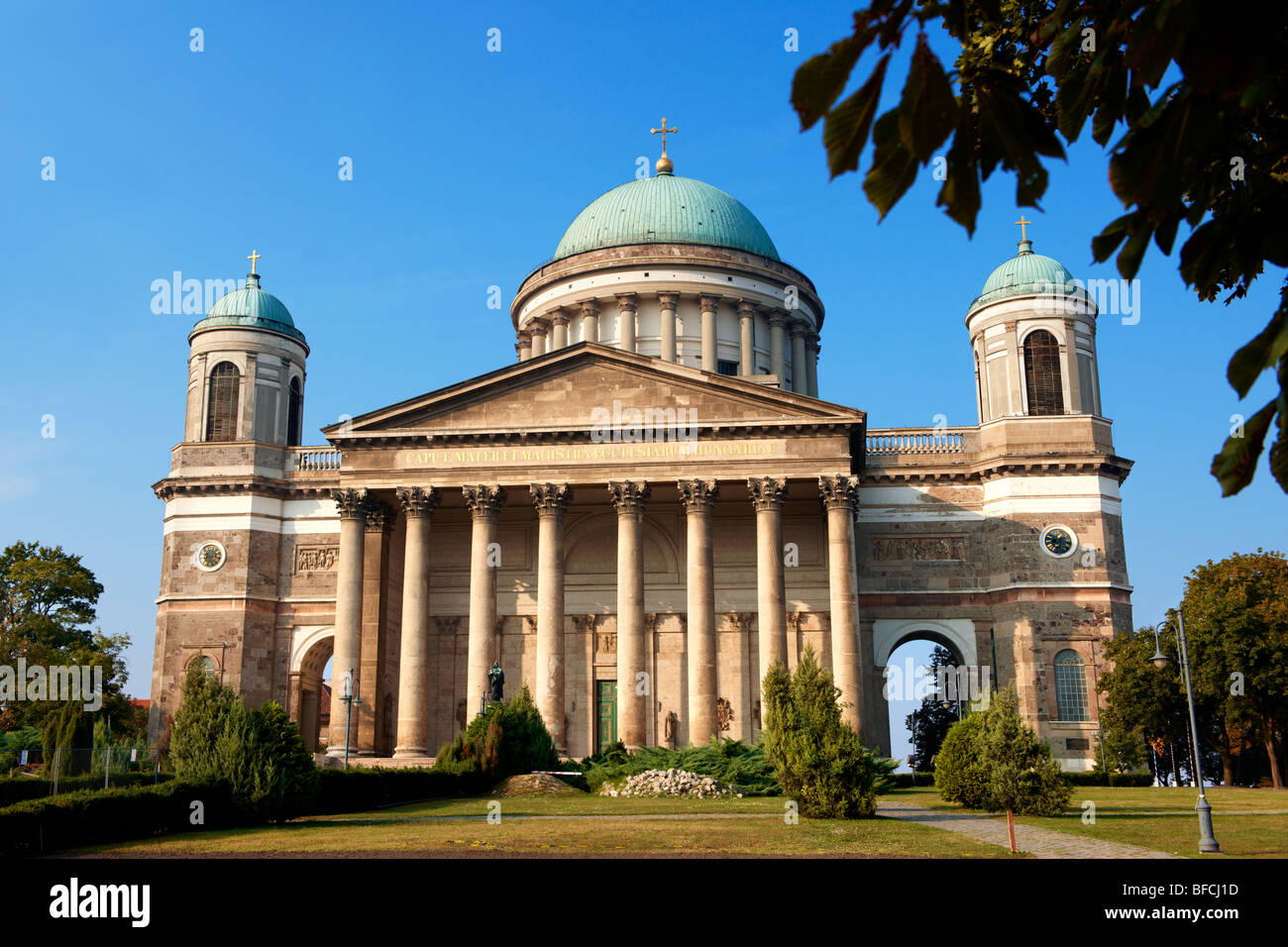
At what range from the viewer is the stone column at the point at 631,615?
4234cm

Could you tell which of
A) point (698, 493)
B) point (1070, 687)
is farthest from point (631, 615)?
point (1070, 687)

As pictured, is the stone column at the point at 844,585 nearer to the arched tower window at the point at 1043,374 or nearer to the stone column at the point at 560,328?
the arched tower window at the point at 1043,374

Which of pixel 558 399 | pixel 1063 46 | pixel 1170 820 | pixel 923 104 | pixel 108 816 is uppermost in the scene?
pixel 558 399

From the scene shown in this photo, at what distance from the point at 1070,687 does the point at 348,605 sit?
28.3 meters

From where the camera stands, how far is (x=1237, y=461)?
4.27 metres

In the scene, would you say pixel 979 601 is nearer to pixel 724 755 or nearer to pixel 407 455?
pixel 724 755

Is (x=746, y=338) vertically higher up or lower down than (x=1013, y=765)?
higher up

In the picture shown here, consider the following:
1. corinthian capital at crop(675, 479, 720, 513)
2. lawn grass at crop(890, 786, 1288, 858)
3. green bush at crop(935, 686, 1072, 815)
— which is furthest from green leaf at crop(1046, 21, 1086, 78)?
corinthian capital at crop(675, 479, 720, 513)

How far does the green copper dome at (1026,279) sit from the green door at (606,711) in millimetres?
23305

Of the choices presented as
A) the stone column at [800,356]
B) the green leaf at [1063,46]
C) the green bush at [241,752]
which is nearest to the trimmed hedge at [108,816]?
the green bush at [241,752]

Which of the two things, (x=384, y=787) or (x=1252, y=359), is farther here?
(x=384, y=787)

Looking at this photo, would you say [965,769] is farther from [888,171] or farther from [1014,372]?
[1014,372]
